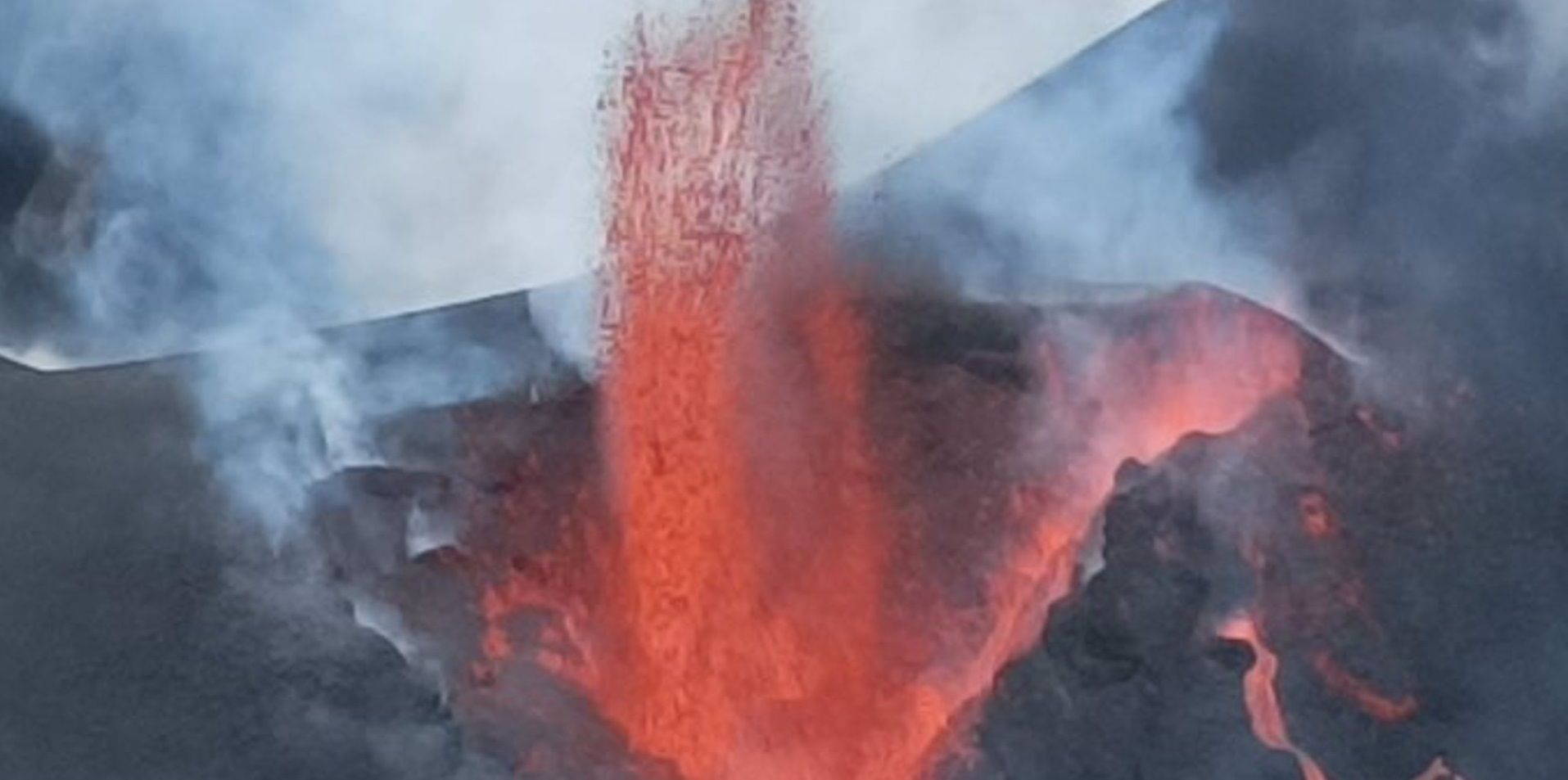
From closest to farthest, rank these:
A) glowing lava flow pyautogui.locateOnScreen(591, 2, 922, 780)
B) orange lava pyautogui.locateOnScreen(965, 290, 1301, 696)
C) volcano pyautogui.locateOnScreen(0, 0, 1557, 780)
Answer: volcano pyautogui.locateOnScreen(0, 0, 1557, 780), glowing lava flow pyautogui.locateOnScreen(591, 2, 922, 780), orange lava pyautogui.locateOnScreen(965, 290, 1301, 696)

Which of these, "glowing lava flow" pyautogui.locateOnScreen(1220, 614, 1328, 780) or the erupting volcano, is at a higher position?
the erupting volcano

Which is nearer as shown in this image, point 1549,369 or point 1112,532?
point 1112,532

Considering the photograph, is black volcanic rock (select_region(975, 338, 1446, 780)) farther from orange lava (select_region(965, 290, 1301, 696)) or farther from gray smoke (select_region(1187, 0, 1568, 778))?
gray smoke (select_region(1187, 0, 1568, 778))

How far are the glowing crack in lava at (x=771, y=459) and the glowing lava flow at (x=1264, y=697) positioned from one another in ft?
2.26

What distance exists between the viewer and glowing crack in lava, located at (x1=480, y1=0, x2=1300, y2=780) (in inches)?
451

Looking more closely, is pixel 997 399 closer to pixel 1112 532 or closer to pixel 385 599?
pixel 1112 532

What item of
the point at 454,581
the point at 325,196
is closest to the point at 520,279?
the point at 325,196

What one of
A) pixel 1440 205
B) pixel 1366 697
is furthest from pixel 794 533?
pixel 1440 205

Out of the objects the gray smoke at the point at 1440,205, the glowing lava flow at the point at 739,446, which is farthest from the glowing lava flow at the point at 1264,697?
the glowing lava flow at the point at 739,446

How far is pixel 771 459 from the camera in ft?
39.9

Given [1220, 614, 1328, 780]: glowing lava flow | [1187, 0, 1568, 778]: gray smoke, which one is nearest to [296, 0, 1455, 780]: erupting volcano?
[1220, 614, 1328, 780]: glowing lava flow

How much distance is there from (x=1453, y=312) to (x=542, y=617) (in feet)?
12.8

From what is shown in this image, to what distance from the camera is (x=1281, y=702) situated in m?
11.2

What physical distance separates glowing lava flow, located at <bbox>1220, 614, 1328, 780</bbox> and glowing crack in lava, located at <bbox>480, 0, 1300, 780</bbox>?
688mm
